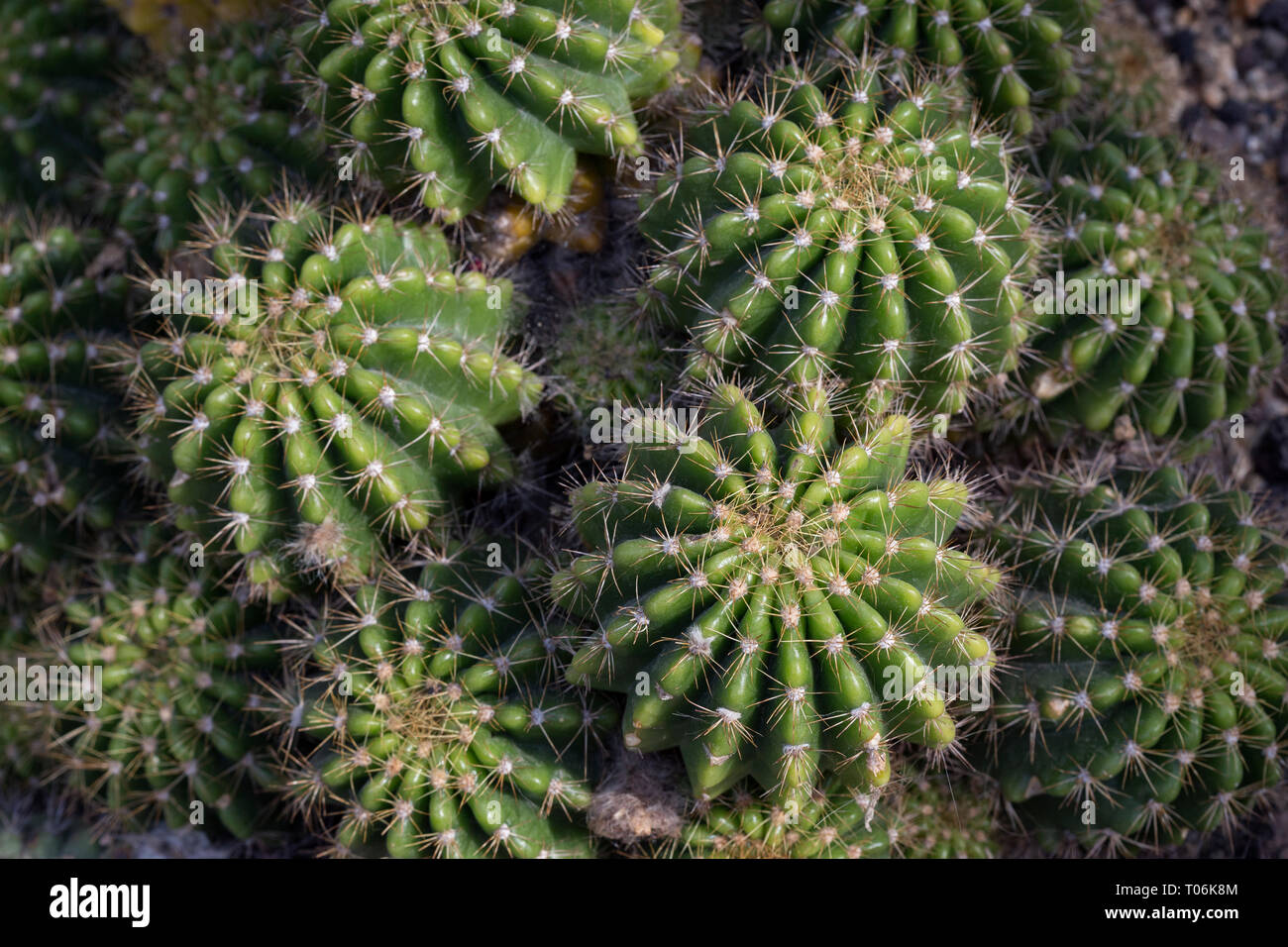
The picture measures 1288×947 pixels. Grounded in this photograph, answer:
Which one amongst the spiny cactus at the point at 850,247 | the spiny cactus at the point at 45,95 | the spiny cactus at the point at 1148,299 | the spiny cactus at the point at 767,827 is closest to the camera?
the spiny cactus at the point at 850,247

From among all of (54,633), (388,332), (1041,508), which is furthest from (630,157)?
(54,633)

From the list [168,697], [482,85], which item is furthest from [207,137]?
[168,697]

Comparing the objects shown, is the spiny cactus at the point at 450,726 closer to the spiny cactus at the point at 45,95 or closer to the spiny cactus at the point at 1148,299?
the spiny cactus at the point at 1148,299

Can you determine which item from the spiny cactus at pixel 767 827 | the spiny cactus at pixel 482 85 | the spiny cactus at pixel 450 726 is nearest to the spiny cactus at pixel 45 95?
the spiny cactus at pixel 482 85

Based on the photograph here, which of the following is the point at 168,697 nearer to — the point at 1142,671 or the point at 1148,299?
the point at 1142,671

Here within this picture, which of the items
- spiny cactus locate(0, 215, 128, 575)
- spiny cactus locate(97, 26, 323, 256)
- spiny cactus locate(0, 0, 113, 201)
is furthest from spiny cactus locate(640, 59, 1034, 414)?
spiny cactus locate(0, 0, 113, 201)

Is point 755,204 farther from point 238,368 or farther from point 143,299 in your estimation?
point 143,299
